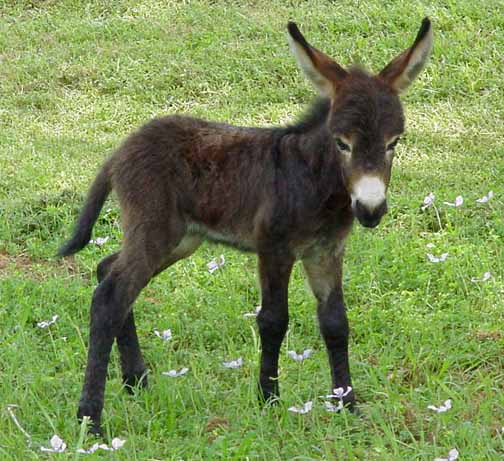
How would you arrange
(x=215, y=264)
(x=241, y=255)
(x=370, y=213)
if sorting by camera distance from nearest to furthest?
1. (x=370, y=213)
2. (x=215, y=264)
3. (x=241, y=255)

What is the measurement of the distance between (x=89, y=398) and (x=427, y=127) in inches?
192

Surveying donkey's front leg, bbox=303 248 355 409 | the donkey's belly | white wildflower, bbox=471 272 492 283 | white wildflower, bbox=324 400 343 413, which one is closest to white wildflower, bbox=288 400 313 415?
white wildflower, bbox=324 400 343 413

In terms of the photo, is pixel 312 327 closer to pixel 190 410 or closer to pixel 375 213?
pixel 190 410

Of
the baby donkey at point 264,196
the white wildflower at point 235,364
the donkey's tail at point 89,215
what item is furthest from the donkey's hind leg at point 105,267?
the white wildflower at point 235,364

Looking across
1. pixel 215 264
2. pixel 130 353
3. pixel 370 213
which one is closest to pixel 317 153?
pixel 370 213

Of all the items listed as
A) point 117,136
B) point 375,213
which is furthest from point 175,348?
point 117,136

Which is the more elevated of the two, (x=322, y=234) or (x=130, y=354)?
(x=322, y=234)

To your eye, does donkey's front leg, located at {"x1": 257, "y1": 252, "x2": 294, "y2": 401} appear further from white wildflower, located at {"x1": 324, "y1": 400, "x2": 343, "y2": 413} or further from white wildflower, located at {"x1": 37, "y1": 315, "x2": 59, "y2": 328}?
white wildflower, located at {"x1": 37, "y1": 315, "x2": 59, "y2": 328}

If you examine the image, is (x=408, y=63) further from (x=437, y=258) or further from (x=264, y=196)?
(x=437, y=258)

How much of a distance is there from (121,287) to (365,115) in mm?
1410

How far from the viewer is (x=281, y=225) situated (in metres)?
5.21

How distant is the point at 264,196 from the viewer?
534 cm

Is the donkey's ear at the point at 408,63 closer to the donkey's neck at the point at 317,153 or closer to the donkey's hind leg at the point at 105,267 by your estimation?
the donkey's neck at the point at 317,153

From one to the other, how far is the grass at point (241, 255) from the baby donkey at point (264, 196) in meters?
0.28
